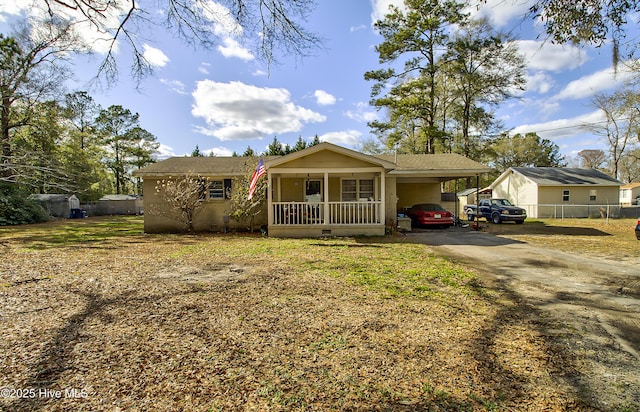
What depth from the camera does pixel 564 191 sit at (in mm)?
22109

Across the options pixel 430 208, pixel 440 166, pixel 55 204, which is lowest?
pixel 430 208

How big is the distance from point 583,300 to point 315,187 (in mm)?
10871

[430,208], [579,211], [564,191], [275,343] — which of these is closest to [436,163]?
[430,208]

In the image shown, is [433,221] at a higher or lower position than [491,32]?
lower

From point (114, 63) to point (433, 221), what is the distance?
1352cm

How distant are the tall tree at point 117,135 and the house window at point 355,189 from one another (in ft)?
116

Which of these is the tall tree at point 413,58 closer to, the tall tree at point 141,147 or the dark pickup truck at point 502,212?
the dark pickup truck at point 502,212

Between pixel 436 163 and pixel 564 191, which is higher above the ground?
pixel 436 163

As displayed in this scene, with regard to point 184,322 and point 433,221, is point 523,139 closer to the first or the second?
point 433,221

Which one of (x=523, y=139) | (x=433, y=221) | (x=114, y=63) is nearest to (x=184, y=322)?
(x=114, y=63)

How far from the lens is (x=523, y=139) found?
41.4 meters

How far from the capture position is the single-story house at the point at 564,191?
2086cm

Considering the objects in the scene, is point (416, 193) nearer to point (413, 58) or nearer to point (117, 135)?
point (413, 58)

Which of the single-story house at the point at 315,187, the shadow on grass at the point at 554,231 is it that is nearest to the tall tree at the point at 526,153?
the shadow on grass at the point at 554,231
